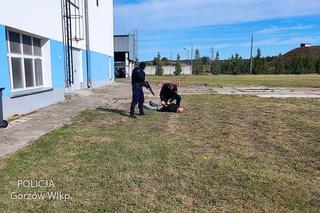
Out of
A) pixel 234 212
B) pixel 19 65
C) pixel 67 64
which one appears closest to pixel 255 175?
pixel 234 212

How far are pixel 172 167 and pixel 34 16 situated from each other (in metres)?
8.63

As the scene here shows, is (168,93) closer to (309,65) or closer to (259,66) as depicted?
(259,66)

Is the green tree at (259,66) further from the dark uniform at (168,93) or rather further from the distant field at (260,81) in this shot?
the dark uniform at (168,93)

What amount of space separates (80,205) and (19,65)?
808cm

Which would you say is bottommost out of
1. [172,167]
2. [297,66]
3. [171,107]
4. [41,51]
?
[172,167]

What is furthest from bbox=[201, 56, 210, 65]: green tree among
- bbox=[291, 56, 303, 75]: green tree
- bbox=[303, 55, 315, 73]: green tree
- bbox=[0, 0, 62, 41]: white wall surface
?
bbox=[0, 0, 62, 41]: white wall surface

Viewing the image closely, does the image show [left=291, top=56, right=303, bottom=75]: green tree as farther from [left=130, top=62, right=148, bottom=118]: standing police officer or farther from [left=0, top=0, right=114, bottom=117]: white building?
[left=130, top=62, right=148, bottom=118]: standing police officer

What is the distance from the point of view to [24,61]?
11172 millimetres

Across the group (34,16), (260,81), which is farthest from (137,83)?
(260,81)

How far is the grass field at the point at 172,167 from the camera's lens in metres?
4.08

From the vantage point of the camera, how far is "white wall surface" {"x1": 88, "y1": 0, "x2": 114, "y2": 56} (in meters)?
22.4

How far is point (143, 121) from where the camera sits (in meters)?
9.52

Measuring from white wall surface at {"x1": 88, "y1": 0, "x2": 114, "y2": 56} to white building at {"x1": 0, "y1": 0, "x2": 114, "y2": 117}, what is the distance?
99 centimetres

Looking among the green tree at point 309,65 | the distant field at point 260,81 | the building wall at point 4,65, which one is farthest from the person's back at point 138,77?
the green tree at point 309,65
